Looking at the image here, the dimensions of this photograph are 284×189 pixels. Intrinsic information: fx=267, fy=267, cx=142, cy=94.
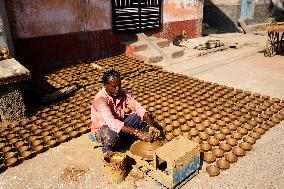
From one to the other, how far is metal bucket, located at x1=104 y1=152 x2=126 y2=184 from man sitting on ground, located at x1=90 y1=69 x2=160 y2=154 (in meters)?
0.25

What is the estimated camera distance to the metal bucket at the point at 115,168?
3555mm

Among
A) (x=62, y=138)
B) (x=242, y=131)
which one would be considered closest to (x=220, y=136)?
(x=242, y=131)

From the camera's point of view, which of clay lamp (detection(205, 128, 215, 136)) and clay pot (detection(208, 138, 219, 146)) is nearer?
clay pot (detection(208, 138, 219, 146))

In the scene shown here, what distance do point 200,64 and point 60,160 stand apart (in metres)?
6.23

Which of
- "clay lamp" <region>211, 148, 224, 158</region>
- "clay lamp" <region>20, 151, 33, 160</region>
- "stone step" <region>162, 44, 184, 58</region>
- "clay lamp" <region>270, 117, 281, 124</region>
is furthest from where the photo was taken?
"stone step" <region>162, 44, 184, 58</region>

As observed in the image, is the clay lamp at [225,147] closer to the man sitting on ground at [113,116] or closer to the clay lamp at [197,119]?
the clay lamp at [197,119]

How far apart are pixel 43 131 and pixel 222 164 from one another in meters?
3.19

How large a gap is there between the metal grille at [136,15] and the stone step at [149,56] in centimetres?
121

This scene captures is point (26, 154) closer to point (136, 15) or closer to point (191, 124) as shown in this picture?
point (191, 124)

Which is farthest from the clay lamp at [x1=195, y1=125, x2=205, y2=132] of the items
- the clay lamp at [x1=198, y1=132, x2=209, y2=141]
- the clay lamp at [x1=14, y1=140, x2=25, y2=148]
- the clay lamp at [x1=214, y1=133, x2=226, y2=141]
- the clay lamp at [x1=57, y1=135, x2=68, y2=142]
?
the clay lamp at [x1=14, y1=140, x2=25, y2=148]

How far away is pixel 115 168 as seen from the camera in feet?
11.7

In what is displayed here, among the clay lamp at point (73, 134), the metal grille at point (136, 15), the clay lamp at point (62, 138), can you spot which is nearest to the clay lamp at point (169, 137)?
the clay lamp at point (73, 134)

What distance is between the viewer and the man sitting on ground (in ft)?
12.2

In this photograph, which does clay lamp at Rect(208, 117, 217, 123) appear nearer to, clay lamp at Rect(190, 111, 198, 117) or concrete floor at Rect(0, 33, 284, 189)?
clay lamp at Rect(190, 111, 198, 117)
